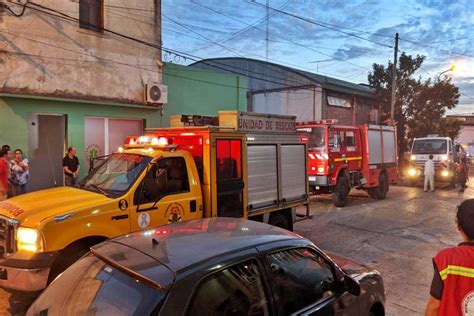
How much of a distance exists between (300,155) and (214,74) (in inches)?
375

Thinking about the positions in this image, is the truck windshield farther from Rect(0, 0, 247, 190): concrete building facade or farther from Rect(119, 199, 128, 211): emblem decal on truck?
Rect(119, 199, 128, 211): emblem decal on truck

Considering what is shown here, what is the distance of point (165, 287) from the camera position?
2.15m

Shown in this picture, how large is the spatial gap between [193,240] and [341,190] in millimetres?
10871

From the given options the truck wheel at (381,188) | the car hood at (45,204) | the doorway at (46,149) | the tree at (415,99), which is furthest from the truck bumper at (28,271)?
the tree at (415,99)

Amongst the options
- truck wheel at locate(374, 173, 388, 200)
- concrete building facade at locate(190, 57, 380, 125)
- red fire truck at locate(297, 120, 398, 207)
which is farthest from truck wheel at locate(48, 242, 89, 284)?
concrete building facade at locate(190, 57, 380, 125)

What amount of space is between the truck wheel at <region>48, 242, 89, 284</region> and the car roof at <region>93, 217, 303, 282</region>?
1885mm

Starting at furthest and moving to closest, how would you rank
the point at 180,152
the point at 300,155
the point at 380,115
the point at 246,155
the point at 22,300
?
the point at 380,115 → the point at 300,155 → the point at 246,155 → the point at 180,152 → the point at 22,300

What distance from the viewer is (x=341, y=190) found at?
1298 cm

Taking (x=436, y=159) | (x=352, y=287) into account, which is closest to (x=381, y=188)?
(x=436, y=159)

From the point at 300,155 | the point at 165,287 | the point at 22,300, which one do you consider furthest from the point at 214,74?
the point at 165,287

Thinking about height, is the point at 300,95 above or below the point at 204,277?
above

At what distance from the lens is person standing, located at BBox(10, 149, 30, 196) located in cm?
1000

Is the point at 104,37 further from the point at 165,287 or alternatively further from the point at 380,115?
the point at 380,115

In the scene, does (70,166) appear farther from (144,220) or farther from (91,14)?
(144,220)
